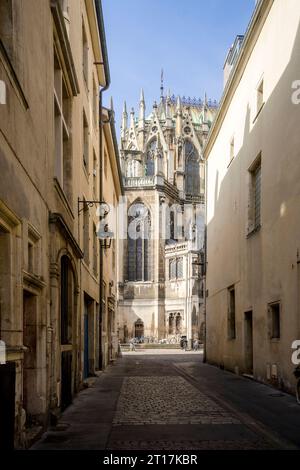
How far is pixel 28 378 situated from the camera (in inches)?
339

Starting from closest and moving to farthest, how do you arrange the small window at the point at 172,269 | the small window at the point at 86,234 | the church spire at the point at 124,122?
the small window at the point at 86,234 → the small window at the point at 172,269 → the church spire at the point at 124,122

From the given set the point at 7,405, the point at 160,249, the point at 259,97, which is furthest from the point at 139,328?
the point at 7,405

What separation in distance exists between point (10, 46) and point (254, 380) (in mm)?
13437

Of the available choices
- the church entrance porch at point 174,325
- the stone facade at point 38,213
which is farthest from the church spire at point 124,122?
the stone facade at point 38,213

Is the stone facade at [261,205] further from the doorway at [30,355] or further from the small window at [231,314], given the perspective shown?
the doorway at [30,355]

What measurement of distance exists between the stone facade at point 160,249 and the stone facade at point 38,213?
52.1 meters

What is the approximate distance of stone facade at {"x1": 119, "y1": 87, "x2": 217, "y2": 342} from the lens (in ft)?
223

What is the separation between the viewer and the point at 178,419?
1027cm

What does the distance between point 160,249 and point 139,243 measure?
8.57ft

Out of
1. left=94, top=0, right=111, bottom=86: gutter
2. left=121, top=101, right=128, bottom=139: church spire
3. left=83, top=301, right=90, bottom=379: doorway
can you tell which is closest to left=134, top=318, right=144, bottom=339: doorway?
left=121, top=101, right=128, bottom=139: church spire

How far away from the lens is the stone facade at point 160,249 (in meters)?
67.9

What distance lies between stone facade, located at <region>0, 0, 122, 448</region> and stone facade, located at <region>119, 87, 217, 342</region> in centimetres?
5214

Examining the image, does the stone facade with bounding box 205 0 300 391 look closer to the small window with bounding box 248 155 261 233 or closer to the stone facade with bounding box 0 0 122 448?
the small window with bounding box 248 155 261 233

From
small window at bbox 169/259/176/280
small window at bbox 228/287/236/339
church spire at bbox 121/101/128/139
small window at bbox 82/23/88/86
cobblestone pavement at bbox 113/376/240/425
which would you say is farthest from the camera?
church spire at bbox 121/101/128/139
